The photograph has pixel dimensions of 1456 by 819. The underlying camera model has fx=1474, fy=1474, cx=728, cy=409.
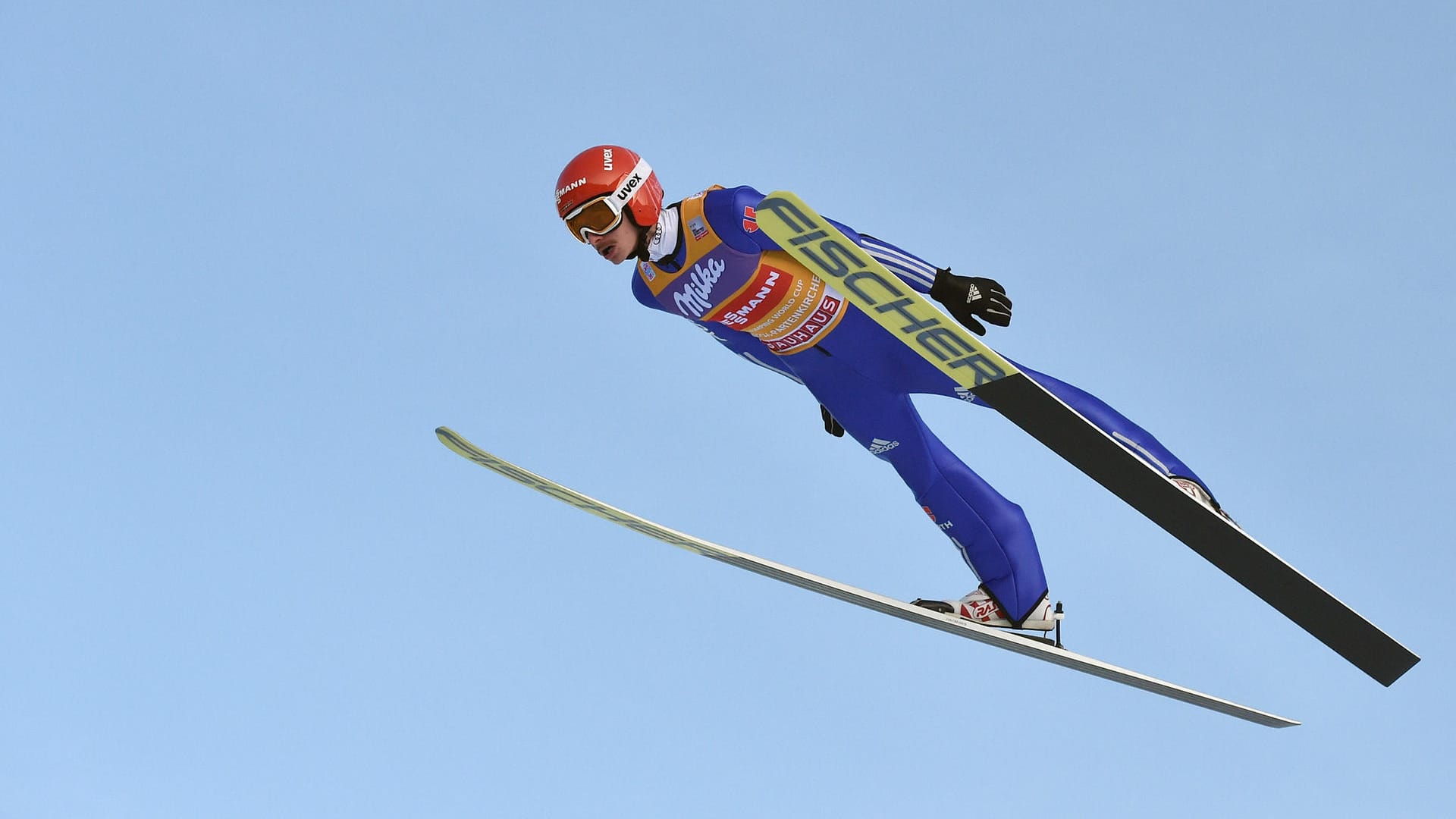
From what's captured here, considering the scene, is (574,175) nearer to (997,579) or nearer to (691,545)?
(691,545)

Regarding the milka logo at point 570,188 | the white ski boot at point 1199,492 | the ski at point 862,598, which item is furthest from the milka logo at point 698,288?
the white ski boot at point 1199,492

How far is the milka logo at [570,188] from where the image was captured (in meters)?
5.91

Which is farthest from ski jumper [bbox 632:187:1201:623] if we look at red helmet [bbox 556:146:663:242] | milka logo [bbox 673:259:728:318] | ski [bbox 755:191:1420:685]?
ski [bbox 755:191:1420:685]

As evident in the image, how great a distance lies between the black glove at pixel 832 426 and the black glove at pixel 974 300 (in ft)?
3.45

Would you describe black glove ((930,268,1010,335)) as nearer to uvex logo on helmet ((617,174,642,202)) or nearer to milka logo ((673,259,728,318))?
milka logo ((673,259,728,318))

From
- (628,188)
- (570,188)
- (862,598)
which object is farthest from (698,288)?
(862,598)

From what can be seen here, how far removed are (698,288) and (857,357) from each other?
29.4 inches

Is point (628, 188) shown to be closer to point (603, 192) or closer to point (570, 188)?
point (603, 192)

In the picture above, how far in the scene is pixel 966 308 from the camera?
562 cm

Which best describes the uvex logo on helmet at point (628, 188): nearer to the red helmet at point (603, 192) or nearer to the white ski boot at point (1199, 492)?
the red helmet at point (603, 192)

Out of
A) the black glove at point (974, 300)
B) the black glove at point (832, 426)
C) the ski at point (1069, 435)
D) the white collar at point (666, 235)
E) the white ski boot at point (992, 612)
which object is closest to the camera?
the ski at point (1069, 435)

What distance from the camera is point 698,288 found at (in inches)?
239

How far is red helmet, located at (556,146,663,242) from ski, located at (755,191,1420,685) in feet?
2.80

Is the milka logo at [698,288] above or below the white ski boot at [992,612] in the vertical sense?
above
